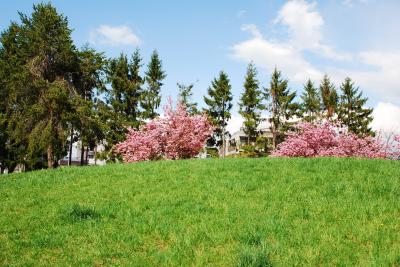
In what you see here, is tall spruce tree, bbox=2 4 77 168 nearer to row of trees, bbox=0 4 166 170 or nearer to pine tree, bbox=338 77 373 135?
row of trees, bbox=0 4 166 170

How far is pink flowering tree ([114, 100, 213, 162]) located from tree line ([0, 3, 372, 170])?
28.2 ft

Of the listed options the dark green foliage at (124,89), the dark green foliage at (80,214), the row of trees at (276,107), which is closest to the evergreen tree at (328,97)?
the row of trees at (276,107)

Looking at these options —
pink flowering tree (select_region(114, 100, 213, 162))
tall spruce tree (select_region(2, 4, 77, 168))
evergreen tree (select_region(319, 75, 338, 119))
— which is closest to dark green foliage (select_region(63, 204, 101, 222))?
pink flowering tree (select_region(114, 100, 213, 162))

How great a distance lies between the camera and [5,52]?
1852 inches

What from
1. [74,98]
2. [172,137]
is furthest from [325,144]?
[74,98]

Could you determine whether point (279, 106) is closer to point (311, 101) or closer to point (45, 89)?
point (311, 101)

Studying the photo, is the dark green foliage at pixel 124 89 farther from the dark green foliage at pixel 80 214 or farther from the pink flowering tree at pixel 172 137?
the dark green foliage at pixel 80 214

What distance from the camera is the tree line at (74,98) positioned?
132ft

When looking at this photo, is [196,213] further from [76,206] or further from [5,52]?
[5,52]

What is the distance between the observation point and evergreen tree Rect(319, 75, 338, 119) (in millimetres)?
64625

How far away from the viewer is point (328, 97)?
66375 mm

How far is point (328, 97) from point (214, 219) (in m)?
62.3

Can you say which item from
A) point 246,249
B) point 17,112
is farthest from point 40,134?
point 246,249

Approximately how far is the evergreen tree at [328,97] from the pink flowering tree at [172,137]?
34068 mm
